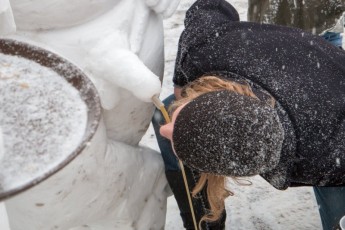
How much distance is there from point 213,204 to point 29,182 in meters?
0.69

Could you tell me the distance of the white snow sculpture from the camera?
4.00ft

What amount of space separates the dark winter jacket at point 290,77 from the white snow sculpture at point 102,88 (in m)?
0.12

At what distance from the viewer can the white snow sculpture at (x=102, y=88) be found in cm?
122

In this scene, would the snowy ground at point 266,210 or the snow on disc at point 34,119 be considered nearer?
the snow on disc at point 34,119

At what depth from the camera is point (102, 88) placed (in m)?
1.26

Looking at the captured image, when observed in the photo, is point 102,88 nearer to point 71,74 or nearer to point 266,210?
point 71,74

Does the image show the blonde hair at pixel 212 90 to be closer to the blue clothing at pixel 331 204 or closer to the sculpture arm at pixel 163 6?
the sculpture arm at pixel 163 6

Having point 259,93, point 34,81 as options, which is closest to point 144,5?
point 259,93

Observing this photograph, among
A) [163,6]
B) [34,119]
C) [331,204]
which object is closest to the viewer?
[34,119]

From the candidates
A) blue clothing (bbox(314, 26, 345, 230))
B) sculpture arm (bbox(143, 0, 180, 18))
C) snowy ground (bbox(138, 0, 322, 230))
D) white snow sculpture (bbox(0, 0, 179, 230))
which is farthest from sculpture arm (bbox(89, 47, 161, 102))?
snowy ground (bbox(138, 0, 322, 230))

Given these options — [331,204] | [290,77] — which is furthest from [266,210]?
[290,77]

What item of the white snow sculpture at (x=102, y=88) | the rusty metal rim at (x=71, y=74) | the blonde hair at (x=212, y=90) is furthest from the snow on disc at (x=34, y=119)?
the blonde hair at (x=212, y=90)

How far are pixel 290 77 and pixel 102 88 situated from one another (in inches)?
16.5

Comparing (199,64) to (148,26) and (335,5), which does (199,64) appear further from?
(335,5)
